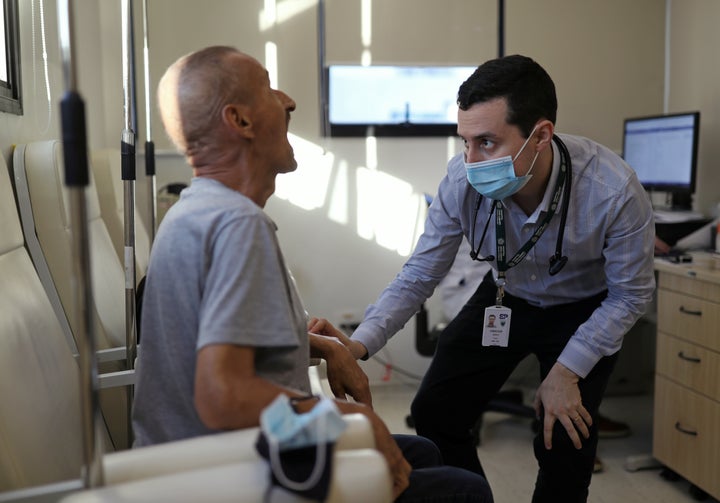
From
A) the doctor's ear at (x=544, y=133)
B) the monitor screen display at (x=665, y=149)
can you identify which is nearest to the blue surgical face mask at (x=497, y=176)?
the doctor's ear at (x=544, y=133)

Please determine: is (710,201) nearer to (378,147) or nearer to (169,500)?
(378,147)

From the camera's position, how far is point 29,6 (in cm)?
196

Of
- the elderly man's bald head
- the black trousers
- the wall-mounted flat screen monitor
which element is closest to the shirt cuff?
the black trousers

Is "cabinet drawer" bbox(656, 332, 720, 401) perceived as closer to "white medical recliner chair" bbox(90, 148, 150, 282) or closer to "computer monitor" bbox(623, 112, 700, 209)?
"computer monitor" bbox(623, 112, 700, 209)

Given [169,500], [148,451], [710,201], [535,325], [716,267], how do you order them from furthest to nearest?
[710,201]
[716,267]
[535,325]
[148,451]
[169,500]

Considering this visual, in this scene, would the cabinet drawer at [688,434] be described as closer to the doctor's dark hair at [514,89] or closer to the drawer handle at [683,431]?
the drawer handle at [683,431]

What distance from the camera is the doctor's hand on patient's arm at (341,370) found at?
1497 mm

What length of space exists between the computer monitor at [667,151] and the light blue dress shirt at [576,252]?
4.50 feet

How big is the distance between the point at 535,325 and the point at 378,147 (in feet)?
6.48

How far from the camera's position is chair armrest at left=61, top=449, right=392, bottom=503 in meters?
0.87

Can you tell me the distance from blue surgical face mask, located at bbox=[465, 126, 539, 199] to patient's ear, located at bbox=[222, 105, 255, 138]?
2.47 ft

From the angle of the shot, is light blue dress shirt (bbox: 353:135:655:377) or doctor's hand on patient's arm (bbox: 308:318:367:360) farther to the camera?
light blue dress shirt (bbox: 353:135:655:377)

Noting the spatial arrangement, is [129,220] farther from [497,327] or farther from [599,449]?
[599,449]

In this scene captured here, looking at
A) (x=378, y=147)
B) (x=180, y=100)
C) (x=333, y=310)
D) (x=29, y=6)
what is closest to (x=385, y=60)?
(x=378, y=147)
